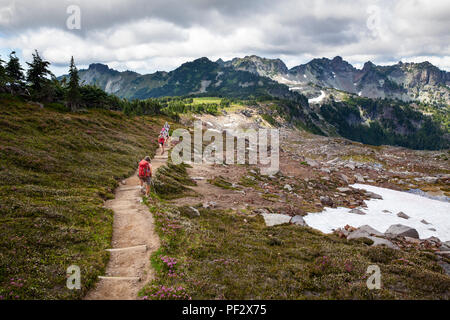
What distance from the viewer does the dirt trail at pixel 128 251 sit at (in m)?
9.48

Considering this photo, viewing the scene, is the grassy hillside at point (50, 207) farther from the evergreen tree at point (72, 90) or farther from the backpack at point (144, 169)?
the evergreen tree at point (72, 90)

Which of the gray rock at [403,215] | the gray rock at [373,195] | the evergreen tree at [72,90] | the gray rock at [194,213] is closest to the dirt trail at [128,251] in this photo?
the gray rock at [194,213]

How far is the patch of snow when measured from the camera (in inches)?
956

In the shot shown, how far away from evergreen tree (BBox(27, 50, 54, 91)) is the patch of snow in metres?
66.2

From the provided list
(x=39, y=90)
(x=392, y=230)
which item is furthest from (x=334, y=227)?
(x=39, y=90)

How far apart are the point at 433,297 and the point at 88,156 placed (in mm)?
30292

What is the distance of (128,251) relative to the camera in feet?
40.2

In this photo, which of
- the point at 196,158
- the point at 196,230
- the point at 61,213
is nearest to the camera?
the point at 61,213

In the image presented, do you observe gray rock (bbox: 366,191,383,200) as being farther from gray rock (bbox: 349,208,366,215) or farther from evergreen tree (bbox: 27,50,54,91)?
evergreen tree (bbox: 27,50,54,91)

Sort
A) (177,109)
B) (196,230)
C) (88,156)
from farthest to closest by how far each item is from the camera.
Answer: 1. (177,109)
2. (88,156)
3. (196,230)

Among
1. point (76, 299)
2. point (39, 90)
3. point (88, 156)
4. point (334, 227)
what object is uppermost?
point (39, 90)

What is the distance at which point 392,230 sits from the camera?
70.4 ft

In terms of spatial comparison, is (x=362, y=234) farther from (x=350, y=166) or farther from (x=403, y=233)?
(x=350, y=166)
